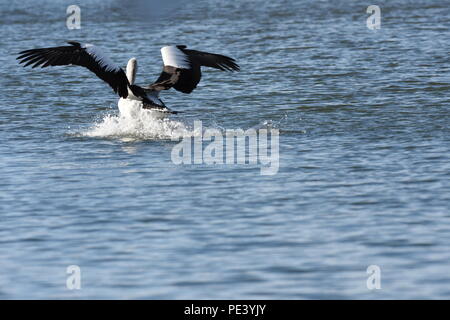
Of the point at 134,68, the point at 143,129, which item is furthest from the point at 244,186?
the point at 134,68

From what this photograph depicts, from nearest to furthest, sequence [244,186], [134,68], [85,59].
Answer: [244,186], [85,59], [134,68]

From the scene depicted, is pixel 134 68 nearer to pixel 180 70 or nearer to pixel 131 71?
pixel 131 71

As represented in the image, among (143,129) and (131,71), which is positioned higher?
(131,71)

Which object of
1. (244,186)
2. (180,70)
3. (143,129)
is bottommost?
(244,186)

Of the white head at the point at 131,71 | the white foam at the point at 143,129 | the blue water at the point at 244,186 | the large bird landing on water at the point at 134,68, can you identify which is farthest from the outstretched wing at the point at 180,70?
the blue water at the point at 244,186

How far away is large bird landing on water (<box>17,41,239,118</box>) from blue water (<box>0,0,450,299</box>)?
45cm

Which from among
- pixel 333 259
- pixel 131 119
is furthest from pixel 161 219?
pixel 131 119

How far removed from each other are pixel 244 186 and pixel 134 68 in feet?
14.5

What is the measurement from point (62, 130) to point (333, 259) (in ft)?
27.0

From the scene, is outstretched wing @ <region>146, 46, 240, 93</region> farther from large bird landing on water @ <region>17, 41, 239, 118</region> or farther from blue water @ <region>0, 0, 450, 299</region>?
blue water @ <region>0, 0, 450, 299</region>

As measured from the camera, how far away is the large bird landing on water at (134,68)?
597 inches

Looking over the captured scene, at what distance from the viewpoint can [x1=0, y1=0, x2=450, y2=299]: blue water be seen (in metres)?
8.87

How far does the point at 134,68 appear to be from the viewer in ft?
52.4
